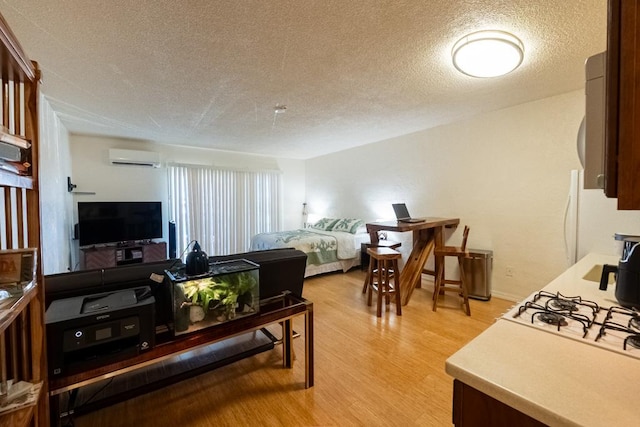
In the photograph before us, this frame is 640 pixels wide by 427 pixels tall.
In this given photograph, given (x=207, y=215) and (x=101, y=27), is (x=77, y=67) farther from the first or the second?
(x=207, y=215)

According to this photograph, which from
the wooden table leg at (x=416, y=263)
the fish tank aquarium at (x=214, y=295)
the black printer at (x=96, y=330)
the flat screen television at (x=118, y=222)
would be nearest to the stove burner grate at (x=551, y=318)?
the fish tank aquarium at (x=214, y=295)

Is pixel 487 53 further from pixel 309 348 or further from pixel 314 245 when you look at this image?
pixel 314 245

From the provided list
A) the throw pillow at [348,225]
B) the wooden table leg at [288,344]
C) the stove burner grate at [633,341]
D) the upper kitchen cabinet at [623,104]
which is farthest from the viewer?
the throw pillow at [348,225]

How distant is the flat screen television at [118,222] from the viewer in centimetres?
385

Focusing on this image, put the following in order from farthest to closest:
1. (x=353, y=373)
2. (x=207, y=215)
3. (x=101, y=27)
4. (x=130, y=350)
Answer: (x=207, y=215) → (x=353, y=373) → (x=101, y=27) → (x=130, y=350)

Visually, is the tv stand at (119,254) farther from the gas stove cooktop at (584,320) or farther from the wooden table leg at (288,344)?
the gas stove cooktop at (584,320)

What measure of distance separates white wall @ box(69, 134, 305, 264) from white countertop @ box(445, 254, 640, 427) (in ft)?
17.3

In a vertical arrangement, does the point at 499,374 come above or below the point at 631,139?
below

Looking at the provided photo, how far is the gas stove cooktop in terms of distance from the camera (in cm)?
82

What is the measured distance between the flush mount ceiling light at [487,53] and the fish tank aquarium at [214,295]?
1.97 meters

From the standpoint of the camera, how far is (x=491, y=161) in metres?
3.31

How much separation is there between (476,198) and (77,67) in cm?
425

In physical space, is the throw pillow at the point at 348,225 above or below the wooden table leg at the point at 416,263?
above

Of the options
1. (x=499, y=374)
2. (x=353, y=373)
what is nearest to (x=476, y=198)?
(x=353, y=373)
